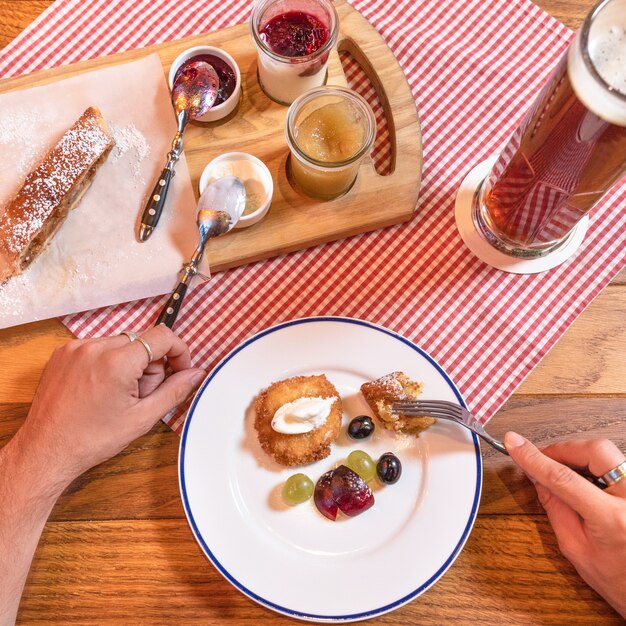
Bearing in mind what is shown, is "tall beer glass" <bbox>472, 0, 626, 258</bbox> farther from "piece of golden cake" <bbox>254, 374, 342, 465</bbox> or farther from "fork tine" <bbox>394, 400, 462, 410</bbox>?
"piece of golden cake" <bbox>254, 374, 342, 465</bbox>

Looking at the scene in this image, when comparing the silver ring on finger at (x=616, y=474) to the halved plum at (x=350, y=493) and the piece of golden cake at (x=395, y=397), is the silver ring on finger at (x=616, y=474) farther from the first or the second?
the halved plum at (x=350, y=493)

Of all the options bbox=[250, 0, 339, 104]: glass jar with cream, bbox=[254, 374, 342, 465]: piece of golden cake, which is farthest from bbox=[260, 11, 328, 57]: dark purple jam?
bbox=[254, 374, 342, 465]: piece of golden cake

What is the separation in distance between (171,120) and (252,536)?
96cm

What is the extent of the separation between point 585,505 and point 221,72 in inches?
48.7

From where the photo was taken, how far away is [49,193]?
1389 millimetres

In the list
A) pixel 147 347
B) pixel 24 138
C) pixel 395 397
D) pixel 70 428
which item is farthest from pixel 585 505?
pixel 24 138

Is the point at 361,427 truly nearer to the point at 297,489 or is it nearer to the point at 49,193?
the point at 297,489

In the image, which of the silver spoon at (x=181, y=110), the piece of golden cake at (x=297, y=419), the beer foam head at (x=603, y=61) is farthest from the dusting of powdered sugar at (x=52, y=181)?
the beer foam head at (x=603, y=61)

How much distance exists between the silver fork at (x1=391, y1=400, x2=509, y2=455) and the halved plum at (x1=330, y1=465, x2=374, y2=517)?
0.55 ft

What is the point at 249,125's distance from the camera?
1.48m

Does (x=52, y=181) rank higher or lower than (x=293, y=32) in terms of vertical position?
lower

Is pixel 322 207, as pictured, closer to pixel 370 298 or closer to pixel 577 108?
pixel 370 298

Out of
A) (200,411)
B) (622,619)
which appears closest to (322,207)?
(200,411)

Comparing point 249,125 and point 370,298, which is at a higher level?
point 249,125
